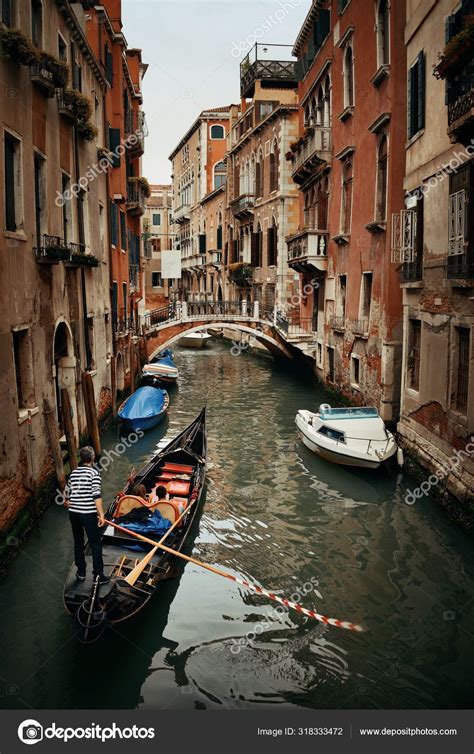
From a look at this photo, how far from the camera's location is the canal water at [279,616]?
16.4 feet

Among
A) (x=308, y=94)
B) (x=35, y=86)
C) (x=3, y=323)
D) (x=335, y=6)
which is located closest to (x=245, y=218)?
(x=308, y=94)

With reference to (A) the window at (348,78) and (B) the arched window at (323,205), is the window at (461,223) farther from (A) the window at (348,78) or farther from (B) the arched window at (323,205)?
(B) the arched window at (323,205)

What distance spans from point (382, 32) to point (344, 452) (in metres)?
6.90

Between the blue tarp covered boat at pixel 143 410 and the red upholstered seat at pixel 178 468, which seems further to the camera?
the blue tarp covered boat at pixel 143 410

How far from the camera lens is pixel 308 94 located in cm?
1806

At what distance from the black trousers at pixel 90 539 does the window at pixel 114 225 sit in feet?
31.1

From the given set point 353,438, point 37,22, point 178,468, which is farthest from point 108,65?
point 353,438

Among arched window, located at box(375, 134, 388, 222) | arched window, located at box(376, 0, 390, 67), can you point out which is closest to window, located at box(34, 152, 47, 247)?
arched window, located at box(375, 134, 388, 222)

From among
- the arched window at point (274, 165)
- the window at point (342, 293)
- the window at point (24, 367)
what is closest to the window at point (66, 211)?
the window at point (24, 367)

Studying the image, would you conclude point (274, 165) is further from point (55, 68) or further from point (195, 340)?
point (55, 68)

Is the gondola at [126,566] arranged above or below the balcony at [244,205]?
below

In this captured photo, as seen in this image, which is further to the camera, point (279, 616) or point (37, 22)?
point (37, 22)

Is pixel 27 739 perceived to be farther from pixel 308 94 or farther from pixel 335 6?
pixel 308 94

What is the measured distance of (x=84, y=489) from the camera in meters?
5.57
